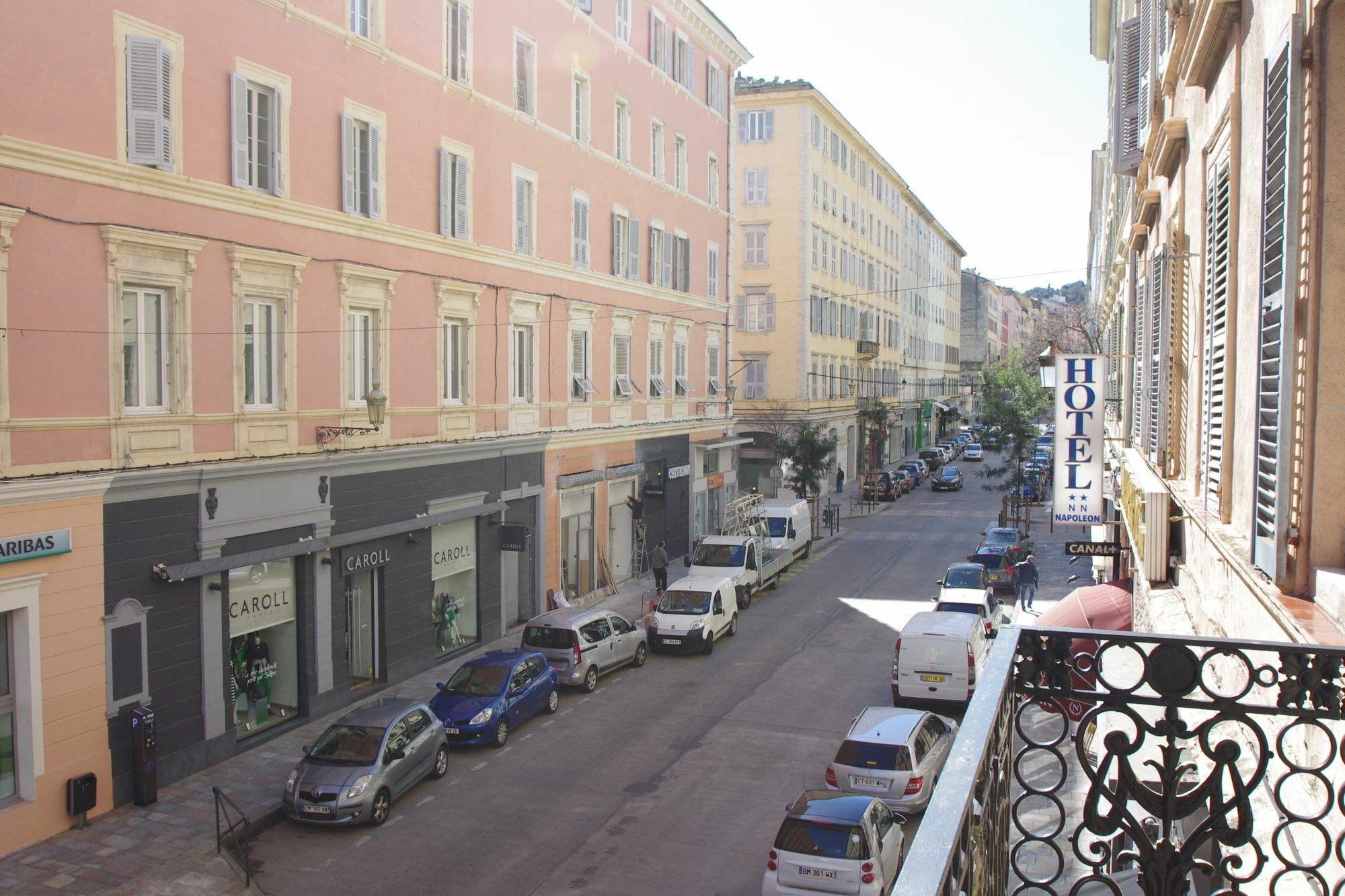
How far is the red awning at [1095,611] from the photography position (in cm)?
1670

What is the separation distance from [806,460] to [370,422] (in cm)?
2803

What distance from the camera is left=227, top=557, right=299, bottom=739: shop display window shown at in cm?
1783

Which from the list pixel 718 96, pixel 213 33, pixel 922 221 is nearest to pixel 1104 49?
pixel 718 96

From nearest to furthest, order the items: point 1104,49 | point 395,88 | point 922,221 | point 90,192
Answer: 1. point 90,192
2. point 395,88
3. point 1104,49
4. point 922,221

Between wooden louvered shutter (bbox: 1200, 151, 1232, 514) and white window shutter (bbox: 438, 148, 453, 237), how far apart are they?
57.5 ft

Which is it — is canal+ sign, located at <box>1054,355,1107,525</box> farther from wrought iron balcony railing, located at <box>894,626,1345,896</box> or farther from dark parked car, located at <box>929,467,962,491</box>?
dark parked car, located at <box>929,467,962,491</box>

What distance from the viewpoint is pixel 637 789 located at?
53.0ft

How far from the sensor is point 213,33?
56.3ft

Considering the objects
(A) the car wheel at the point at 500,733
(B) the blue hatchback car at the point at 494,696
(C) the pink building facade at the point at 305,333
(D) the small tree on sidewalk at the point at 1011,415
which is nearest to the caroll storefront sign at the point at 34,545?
(C) the pink building facade at the point at 305,333

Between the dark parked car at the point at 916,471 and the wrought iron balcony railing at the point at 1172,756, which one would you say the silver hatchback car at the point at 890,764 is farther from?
the dark parked car at the point at 916,471

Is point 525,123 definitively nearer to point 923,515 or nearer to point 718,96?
point 718,96

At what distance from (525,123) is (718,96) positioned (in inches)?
608

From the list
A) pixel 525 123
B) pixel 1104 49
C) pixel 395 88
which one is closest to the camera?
pixel 395 88

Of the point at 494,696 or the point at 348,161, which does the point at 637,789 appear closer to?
the point at 494,696
